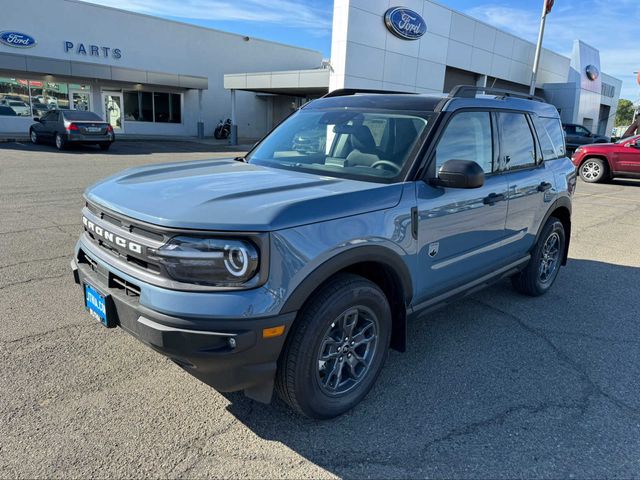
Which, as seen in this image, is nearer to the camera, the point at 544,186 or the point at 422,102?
the point at 422,102

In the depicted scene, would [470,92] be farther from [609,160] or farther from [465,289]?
[609,160]

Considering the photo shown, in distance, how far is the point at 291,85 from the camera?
21469 mm

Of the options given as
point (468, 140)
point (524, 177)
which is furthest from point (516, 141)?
point (468, 140)

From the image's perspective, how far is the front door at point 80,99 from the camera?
26.1m

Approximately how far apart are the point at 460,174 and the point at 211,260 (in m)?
1.59

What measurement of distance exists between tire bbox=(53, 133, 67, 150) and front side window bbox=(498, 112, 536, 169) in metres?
18.2

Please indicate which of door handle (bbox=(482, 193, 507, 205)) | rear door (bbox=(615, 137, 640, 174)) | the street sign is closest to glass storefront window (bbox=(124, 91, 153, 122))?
the street sign

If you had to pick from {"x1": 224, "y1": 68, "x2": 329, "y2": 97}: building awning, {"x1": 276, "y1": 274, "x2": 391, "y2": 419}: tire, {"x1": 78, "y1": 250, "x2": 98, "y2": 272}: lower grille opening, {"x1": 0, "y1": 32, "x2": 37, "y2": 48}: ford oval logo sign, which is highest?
{"x1": 0, "y1": 32, "x2": 37, "y2": 48}: ford oval logo sign

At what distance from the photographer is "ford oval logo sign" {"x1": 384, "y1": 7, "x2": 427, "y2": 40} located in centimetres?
1859

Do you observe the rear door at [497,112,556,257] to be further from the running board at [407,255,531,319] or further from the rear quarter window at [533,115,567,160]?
the running board at [407,255,531,319]

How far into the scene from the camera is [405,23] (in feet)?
63.0

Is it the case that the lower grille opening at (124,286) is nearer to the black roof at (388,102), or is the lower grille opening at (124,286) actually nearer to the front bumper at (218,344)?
the front bumper at (218,344)

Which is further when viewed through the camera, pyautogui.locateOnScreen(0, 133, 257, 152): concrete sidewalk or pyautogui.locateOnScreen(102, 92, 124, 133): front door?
pyautogui.locateOnScreen(102, 92, 124, 133): front door

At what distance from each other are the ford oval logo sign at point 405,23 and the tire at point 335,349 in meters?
18.2
